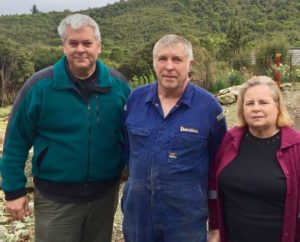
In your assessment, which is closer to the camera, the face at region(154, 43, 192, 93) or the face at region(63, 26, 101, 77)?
the face at region(154, 43, 192, 93)

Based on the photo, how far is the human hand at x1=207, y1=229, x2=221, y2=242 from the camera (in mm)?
2693

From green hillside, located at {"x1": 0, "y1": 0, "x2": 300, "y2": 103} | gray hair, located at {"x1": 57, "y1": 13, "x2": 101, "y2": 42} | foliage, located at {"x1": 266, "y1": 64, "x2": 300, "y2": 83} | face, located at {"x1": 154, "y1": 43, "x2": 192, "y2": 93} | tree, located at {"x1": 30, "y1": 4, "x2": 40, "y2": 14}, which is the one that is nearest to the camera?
face, located at {"x1": 154, "y1": 43, "x2": 192, "y2": 93}

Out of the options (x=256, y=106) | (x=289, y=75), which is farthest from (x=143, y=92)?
(x=289, y=75)

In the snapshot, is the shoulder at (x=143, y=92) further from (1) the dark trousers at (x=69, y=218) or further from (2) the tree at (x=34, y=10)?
(2) the tree at (x=34, y=10)

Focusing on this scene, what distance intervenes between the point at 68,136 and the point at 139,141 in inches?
17.0

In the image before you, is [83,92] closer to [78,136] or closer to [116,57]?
[78,136]

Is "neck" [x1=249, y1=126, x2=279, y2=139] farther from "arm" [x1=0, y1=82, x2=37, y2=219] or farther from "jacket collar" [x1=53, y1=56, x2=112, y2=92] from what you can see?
"arm" [x1=0, y1=82, x2=37, y2=219]

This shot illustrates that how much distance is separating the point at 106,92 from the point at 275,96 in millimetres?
975

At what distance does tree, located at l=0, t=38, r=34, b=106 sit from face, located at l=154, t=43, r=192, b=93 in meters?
17.6

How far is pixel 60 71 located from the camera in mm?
2707

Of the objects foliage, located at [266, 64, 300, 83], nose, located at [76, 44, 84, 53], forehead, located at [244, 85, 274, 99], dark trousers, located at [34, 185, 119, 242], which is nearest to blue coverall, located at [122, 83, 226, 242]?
forehead, located at [244, 85, 274, 99]

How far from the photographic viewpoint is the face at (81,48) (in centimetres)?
262

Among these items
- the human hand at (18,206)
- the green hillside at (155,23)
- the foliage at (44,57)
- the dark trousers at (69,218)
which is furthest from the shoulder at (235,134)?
the foliage at (44,57)

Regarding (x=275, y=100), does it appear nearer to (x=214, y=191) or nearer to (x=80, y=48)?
(x=214, y=191)
